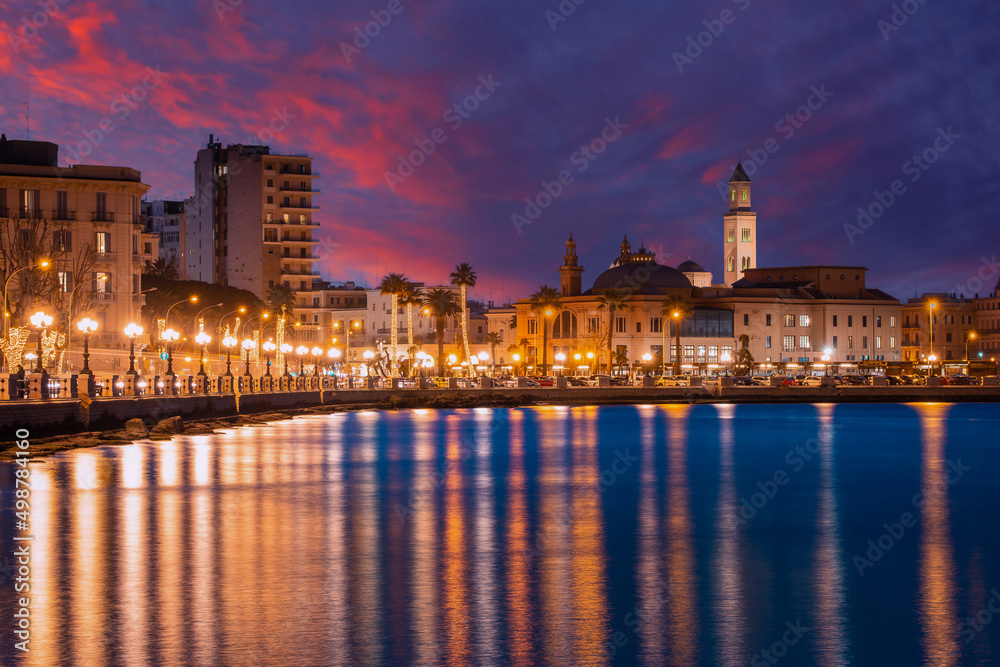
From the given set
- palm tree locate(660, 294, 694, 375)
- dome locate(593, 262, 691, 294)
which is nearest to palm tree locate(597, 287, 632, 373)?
palm tree locate(660, 294, 694, 375)

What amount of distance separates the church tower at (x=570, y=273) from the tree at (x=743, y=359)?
97.1 ft

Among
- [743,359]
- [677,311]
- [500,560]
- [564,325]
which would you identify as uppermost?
[677,311]

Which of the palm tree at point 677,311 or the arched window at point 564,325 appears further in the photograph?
the arched window at point 564,325

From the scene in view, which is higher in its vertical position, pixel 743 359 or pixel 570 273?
pixel 570 273

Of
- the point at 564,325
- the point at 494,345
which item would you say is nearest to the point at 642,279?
the point at 564,325

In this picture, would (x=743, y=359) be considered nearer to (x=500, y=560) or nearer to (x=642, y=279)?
(x=642, y=279)

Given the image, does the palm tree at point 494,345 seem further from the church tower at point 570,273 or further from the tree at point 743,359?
the tree at point 743,359

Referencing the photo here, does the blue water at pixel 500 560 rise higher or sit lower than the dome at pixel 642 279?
lower

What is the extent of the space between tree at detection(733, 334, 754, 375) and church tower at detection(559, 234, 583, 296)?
97.1 ft

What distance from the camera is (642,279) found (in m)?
171

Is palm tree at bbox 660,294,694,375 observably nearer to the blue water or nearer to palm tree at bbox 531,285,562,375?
palm tree at bbox 531,285,562,375

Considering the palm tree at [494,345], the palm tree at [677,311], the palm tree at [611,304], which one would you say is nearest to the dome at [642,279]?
the palm tree at [677,311]

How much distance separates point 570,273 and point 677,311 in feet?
117

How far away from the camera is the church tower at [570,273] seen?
7328 inches
